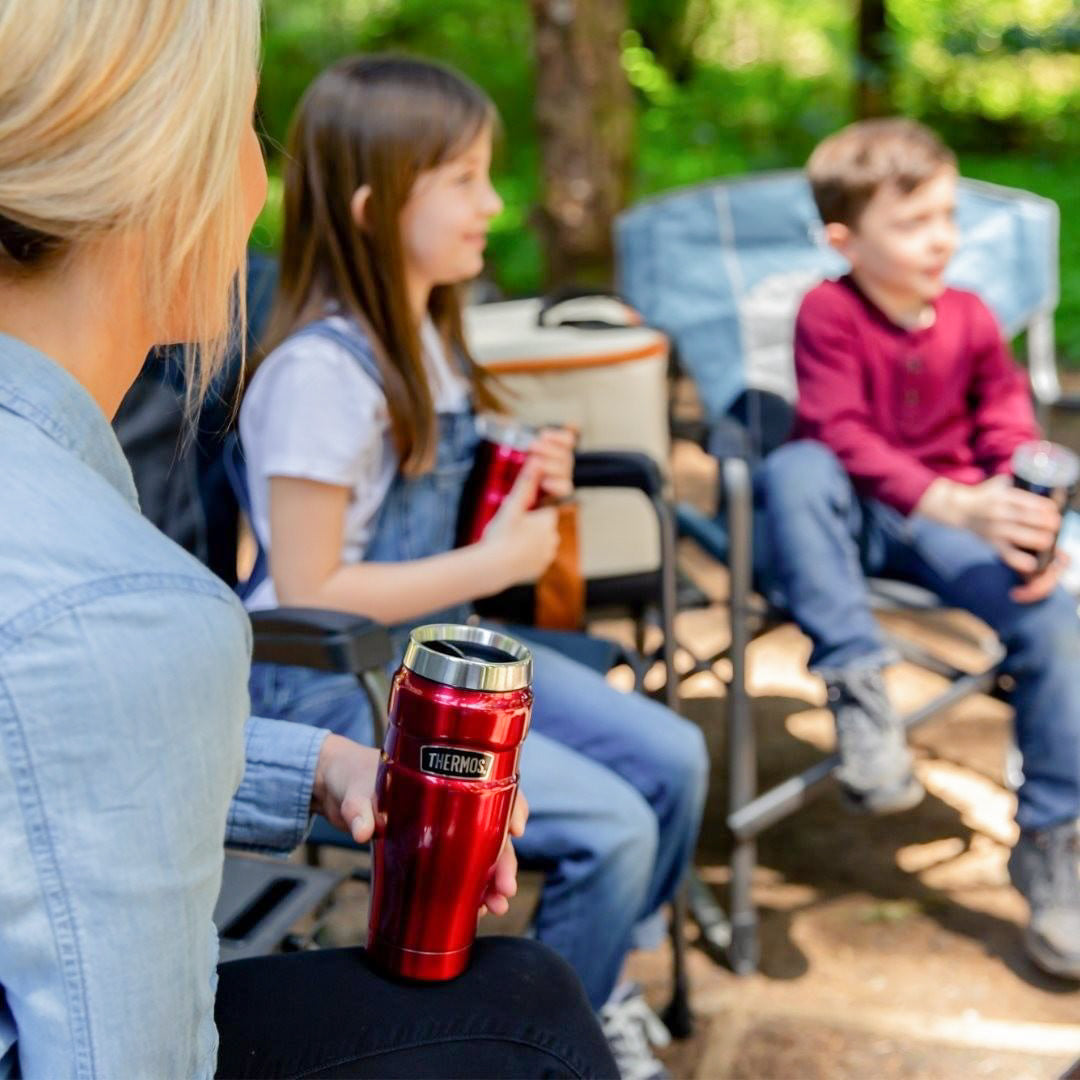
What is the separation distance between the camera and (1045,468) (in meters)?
2.28

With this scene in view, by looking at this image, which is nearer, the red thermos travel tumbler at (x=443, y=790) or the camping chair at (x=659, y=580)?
the red thermos travel tumbler at (x=443, y=790)

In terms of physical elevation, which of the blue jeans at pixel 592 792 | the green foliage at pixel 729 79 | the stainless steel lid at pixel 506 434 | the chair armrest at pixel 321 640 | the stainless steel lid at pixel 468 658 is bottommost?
the green foliage at pixel 729 79

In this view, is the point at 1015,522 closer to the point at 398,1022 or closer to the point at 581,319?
the point at 581,319

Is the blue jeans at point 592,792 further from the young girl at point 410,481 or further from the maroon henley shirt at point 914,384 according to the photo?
the maroon henley shirt at point 914,384

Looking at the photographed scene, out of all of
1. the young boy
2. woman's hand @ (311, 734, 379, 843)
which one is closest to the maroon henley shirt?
the young boy

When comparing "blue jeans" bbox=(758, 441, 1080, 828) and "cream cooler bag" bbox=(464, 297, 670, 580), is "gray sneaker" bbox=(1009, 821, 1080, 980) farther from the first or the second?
"cream cooler bag" bbox=(464, 297, 670, 580)

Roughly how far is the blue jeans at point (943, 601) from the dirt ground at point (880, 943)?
0.26m

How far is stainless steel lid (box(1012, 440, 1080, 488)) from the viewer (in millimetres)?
2268

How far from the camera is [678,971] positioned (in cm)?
232

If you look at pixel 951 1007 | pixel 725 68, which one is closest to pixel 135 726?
pixel 951 1007

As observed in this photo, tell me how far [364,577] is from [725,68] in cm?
1085

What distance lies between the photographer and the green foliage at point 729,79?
Result: 1020 cm

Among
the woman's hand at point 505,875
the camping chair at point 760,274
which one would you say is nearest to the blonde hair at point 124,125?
the woman's hand at point 505,875

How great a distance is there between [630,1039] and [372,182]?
1.23 meters
